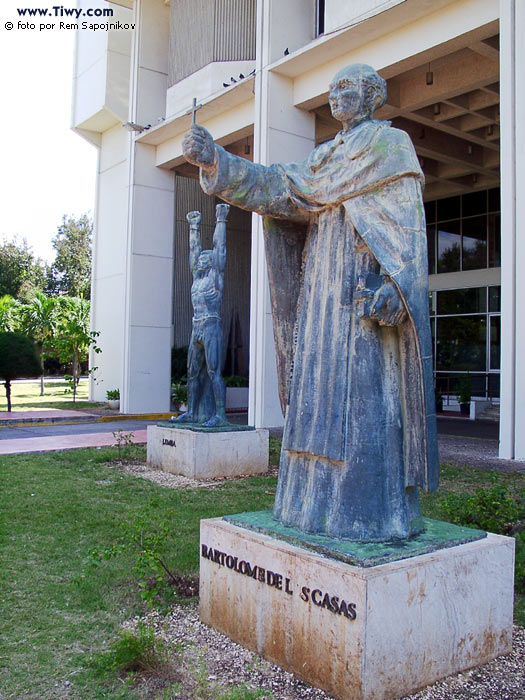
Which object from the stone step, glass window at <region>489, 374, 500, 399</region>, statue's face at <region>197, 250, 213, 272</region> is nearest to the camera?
statue's face at <region>197, 250, 213, 272</region>

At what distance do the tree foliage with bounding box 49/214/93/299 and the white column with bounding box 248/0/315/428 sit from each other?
115ft

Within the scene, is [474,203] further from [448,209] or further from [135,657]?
[135,657]

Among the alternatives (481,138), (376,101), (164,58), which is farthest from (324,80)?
(376,101)

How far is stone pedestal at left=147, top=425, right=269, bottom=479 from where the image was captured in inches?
320

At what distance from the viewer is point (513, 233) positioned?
917 centimetres

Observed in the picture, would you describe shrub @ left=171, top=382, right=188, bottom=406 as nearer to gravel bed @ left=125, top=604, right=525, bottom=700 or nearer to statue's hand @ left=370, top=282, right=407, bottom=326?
gravel bed @ left=125, top=604, right=525, bottom=700

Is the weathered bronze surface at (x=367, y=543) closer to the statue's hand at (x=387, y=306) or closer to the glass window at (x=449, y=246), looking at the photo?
the statue's hand at (x=387, y=306)

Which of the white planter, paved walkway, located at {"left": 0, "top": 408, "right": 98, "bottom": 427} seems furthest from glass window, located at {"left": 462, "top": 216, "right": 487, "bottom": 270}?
paved walkway, located at {"left": 0, "top": 408, "right": 98, "bottom": 427}

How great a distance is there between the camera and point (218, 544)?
3.41 m

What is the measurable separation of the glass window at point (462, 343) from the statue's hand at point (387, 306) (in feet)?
62.3

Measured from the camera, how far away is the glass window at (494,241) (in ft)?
67.8

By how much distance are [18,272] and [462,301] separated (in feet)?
102

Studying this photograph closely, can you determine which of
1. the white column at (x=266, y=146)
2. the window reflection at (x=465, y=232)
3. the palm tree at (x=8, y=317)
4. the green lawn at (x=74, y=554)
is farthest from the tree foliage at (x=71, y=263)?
the green lawn at (x=74, y=554)

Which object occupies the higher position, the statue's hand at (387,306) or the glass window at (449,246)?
the glass window at (449,246)
